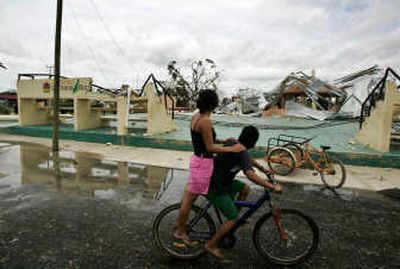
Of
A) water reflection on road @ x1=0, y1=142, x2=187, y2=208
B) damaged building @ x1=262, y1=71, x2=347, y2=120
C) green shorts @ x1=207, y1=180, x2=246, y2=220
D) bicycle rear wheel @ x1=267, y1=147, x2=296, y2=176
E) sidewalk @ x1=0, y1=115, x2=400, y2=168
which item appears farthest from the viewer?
damaged building @ x1=262, y1=71, x2=347, y2=120

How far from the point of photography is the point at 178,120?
15.6 metres

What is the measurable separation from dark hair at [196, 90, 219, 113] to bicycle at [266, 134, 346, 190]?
390 centimetres

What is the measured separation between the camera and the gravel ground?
9.65 ft

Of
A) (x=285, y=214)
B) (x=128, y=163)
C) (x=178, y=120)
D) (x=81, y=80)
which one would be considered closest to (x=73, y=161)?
(x=128, y=163)

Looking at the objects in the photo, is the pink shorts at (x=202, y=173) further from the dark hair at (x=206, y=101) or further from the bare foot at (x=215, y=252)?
the bare foot at (x=215, y=252)

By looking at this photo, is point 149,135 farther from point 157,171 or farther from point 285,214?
point 285,214

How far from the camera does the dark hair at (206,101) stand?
2.73m

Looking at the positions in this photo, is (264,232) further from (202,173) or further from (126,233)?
(126,233)

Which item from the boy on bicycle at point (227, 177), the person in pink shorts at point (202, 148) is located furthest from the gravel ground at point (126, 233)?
the person in pink shorts at point (202, 148)

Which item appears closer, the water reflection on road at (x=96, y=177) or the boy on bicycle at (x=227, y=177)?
the boy on bicycle at (x=227, y=177)

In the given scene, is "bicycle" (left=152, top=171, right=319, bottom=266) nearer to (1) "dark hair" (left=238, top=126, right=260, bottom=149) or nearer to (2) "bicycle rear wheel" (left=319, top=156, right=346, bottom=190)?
(1) "dark hair" (left=238, top=126, right=260, bottom=149)

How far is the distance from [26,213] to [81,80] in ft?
26.1

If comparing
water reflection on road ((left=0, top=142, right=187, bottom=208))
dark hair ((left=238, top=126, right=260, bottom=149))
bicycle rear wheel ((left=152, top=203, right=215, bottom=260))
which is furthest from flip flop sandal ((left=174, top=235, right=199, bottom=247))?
water reflection on road ((left=0, top=142, right=187, bottom=208))

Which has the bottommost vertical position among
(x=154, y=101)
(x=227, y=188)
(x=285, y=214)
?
(x=285, y=214)
